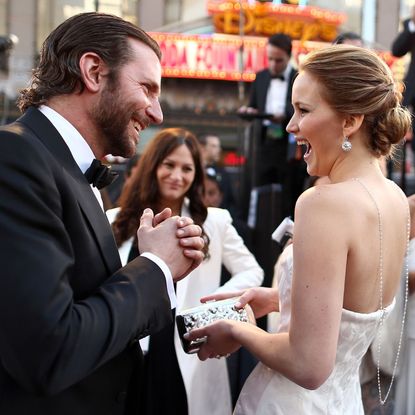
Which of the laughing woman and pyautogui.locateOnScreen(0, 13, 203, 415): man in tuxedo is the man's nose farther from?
the laughing woman

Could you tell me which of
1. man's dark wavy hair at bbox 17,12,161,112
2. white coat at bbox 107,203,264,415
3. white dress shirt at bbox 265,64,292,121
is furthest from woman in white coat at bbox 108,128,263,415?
white dress shirt at bbox 265,64,292,121

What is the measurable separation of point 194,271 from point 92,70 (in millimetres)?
1779

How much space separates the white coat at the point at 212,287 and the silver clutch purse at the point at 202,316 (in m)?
1.09

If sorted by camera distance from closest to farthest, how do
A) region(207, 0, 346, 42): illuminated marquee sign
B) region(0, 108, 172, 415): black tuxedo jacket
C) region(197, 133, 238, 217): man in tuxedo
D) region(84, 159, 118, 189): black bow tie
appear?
region(0, 108, 172, 415): black tuxedo jacket → region(84, 159, 118, 189): black bow tie → region(197, 133, 238, 217): man in tuxedo → region(207, 0, 346, 42): illuminated marquee sign

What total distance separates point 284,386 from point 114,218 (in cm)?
178

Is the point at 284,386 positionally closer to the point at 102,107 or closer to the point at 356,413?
the point at 356,413

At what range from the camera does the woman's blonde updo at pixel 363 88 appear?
5.29ft

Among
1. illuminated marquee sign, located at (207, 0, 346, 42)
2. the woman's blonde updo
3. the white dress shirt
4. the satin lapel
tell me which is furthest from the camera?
illuminated marquee sign, located at (207, 0, 346, 42)

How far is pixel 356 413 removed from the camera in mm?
1830

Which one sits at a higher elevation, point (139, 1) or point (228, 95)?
point (139, 1)

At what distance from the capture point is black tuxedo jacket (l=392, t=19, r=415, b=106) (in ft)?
18.2

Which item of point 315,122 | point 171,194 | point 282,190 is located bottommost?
point 282,190

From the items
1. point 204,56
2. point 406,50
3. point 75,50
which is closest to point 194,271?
point 75,50

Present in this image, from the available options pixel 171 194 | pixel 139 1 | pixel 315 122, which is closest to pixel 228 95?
pixel 139 1
